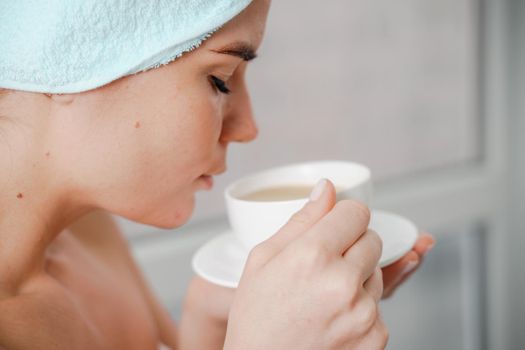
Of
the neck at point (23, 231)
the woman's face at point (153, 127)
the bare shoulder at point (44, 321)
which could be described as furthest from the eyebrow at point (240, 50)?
the bare shoulder at point (44, 321)

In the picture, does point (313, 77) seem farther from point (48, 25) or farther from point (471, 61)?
point (48, 25)

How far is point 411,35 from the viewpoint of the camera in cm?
154

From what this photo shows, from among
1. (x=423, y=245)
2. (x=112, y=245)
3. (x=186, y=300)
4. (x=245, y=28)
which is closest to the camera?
(x=245, y=28)

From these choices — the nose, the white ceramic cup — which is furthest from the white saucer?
the nose

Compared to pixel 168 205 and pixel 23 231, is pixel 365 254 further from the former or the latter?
pixel 23 231

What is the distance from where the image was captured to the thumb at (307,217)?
0.58 metres

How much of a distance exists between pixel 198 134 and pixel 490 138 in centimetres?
129

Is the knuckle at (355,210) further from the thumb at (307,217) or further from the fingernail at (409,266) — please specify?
the fingernail at (409,266)

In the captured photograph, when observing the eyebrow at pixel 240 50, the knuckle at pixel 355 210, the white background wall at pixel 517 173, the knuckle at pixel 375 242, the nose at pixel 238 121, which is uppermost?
the eyebrow at pixel 240 50

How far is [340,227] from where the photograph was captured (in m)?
0.58

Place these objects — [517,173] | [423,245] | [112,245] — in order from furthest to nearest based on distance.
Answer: [517,173] → [112,245] → [423,245]

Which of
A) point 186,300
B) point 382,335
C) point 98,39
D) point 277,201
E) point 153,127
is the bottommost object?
point 186,300

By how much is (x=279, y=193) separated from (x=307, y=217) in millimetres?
214

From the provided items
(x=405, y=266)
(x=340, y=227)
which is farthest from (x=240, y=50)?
(x=405, y=266)
